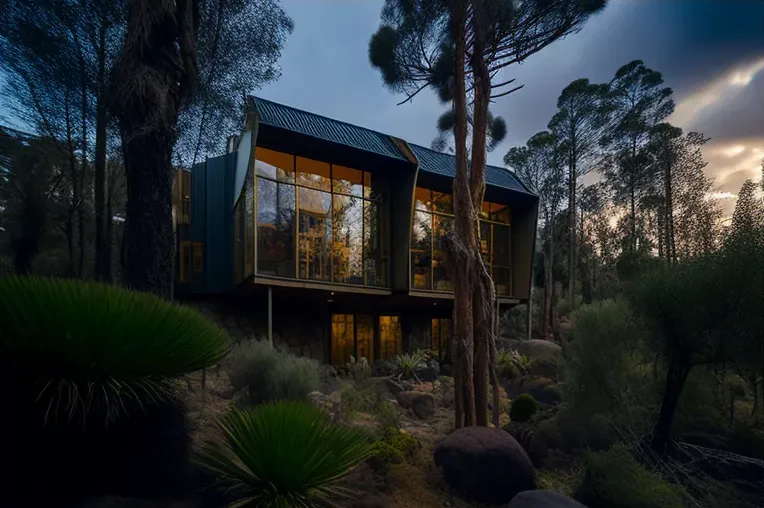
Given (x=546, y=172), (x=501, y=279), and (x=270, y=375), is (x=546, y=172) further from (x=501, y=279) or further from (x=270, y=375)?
(x=270, y=375)

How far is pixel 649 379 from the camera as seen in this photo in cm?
678

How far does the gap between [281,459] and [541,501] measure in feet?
8.87

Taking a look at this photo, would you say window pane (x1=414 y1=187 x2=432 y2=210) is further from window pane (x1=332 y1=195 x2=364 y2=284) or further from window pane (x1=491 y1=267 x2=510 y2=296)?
window pane (x1=491 y1=267 x2=510 y2=296)

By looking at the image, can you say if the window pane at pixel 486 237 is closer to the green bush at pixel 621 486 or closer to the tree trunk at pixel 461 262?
the tree trunk at pixel 461 262

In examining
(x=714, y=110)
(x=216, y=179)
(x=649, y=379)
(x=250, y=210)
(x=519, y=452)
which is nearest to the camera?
(x=714, y=110)

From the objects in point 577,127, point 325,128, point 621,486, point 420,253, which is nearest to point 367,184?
point 325,128

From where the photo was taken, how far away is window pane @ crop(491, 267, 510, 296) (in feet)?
54.5

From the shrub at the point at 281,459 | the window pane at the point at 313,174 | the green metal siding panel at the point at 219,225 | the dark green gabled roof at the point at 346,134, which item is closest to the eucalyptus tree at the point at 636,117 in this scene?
the dark green gabled roof at the point at 346,134

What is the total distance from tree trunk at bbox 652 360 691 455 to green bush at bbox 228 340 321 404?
4.89 meters

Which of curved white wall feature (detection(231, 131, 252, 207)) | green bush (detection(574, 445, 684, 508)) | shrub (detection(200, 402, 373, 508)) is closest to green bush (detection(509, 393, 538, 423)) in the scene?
green bush (detection(574, 445, 684, 508))

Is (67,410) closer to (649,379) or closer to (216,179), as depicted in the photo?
(649,379)

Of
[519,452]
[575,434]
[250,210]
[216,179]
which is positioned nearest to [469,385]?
[519,452]

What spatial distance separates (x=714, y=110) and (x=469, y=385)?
15.9 feet

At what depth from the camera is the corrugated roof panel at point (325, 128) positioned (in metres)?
10.9
